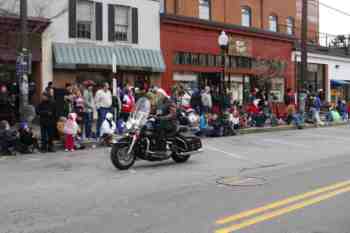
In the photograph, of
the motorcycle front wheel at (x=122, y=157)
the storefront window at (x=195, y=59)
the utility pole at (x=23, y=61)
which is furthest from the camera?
the storefront window at (x=195, y=59)

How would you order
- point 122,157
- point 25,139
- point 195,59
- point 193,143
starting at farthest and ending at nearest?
point 195,59
point 25,139
point 193,143
point 122,157

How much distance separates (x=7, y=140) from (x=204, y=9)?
703 inches

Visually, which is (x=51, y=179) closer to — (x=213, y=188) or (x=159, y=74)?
(x=213, y=188)

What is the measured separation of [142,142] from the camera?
10.5 meters

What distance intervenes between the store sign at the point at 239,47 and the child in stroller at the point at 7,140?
16.0m

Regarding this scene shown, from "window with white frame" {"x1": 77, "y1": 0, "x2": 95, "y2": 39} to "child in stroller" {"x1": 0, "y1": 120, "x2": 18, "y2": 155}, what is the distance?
8253mm

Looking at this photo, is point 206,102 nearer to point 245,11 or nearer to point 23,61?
point 23,61

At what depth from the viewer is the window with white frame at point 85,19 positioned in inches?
812

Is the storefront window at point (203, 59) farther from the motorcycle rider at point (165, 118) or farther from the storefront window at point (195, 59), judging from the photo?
the motorcycle rider at point (165, 118)

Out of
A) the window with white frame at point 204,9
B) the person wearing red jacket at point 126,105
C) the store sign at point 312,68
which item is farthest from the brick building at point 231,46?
the person wearing red jacket at point 126,105

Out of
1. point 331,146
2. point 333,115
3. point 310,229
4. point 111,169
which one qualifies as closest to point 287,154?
point 331,146

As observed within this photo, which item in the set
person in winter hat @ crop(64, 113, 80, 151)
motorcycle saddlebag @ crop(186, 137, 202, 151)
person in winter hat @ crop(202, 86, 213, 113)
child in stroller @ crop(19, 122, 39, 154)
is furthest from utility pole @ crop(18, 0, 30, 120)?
person in winter hat @ crop(202, 86, 213, 113)

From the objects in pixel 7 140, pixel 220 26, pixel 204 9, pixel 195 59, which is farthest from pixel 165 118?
pixel 204 9

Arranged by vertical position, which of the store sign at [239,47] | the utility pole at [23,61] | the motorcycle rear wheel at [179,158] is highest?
the store sign at [239,47]
